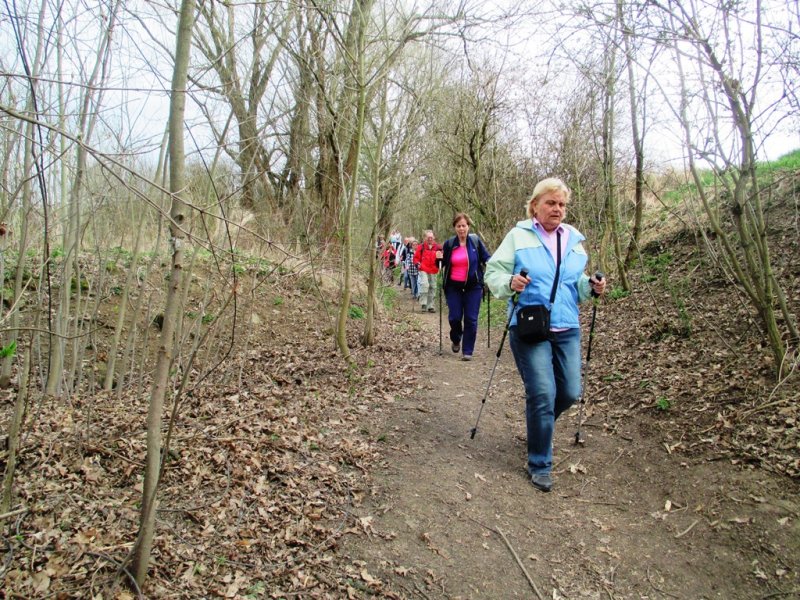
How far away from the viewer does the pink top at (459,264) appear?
23.5 feet

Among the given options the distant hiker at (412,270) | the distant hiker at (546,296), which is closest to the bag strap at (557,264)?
the distant hiker at (546,296)

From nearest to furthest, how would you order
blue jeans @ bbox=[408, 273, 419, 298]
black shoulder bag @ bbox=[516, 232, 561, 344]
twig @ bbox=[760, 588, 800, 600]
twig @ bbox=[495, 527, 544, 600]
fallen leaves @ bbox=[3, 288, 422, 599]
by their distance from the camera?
fallen leaves @ bbox=[3, 288, 422, 599] < twig @ bbox=[760, 588, 800, 600] < twig @ bbox=[495, 527, 544, 600] < black shoulder bag @ bbox=[516, 232, 561, 344] < blue jeans @ bbox=[408, 273, 419, 298]

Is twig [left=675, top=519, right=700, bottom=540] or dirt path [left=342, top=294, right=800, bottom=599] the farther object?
twig [left=675, top=519, right=700, bottom=540]

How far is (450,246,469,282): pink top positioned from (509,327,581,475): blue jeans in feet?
11.1

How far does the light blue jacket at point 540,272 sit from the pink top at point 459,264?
126 inches

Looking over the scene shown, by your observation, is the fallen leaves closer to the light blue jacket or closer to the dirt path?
the dirt path

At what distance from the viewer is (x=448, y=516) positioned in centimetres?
337

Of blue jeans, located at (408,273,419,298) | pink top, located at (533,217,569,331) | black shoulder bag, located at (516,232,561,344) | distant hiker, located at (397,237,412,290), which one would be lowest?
black shoulder bag, located at (516,232,561,344)

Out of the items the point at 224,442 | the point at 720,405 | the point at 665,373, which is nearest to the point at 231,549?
the point at 224,442

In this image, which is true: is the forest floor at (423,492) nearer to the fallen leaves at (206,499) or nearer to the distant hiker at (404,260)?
the fallen leaves at (206,499)

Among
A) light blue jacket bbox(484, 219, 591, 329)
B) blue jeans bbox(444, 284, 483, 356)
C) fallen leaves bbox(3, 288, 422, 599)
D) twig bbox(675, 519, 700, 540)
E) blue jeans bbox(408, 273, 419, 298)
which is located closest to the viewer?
fallen leaves bbox(3, 288, 422, 599)

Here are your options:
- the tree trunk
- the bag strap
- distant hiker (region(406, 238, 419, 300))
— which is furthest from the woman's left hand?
distant hiker (region(406, 238, 419, 300))

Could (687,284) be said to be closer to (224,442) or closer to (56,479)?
(224,442)

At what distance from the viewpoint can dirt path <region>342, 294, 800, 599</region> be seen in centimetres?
280
